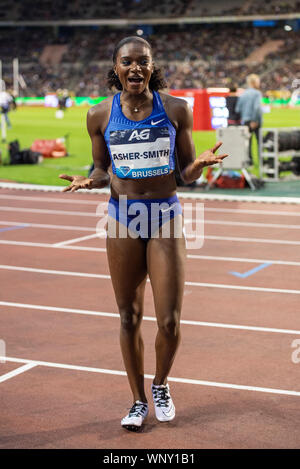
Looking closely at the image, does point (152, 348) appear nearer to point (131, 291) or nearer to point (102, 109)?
point (131, 291)

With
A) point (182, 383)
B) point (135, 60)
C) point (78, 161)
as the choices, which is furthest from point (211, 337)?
point (78, 161)

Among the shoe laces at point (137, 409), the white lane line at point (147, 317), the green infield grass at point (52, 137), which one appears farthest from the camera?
the green infield grass at point (52, 137)

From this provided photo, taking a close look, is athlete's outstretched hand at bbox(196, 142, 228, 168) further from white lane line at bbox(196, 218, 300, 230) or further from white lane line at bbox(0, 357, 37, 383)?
white lane line at bbox(196, 218, 300, 230)

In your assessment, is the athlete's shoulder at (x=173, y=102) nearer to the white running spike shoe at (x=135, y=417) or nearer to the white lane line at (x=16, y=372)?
the white running spike shoe at (x=135, y=417)

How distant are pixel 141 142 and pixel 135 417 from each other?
1.59m

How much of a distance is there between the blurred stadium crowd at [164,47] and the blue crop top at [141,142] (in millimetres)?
56784

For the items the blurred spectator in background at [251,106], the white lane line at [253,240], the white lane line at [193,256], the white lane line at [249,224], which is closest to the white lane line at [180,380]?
the white lane line at [193,256]

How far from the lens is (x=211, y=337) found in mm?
6293

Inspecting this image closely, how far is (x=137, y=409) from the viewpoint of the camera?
4.48m

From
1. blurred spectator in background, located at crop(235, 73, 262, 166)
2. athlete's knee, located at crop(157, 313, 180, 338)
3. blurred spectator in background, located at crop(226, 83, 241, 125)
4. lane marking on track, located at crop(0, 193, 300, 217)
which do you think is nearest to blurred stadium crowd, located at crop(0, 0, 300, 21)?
blurred spectator in background, located at crop(226, 83, 241, 125)

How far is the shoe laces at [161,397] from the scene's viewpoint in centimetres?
455

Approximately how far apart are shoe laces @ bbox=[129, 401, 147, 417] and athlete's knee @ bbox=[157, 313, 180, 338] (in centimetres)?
47

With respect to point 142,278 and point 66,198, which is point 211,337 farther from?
point 66,198
